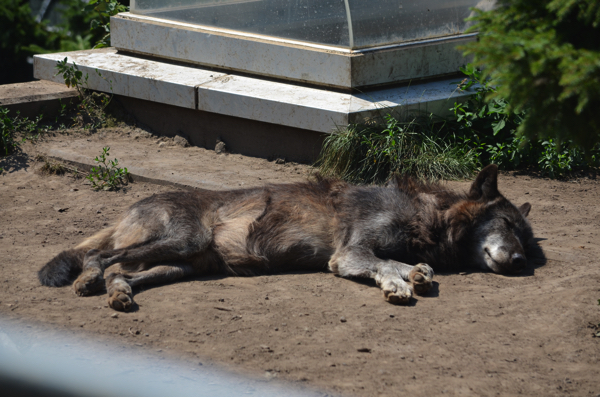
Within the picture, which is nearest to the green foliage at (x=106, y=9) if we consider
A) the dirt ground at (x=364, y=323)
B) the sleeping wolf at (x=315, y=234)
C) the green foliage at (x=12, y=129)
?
the green foliage at (x=12, y=129)

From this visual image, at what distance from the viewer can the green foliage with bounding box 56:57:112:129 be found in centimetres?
820

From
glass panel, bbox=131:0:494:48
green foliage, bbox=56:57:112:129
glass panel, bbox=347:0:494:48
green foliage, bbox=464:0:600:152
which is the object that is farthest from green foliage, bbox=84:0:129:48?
green foliage, bbox=464:0:600:152

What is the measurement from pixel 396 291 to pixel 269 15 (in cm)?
485

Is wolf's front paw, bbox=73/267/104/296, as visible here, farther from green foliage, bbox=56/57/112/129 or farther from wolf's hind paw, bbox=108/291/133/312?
green foliage, bbox=56/57/112/129

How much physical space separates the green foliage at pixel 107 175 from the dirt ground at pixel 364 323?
1.19 meters

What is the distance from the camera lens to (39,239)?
5254mm

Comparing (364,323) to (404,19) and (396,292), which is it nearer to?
(396,292)

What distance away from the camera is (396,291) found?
4039 millimetres

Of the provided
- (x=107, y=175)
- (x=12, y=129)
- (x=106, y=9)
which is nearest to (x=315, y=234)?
(x=107, y=175)

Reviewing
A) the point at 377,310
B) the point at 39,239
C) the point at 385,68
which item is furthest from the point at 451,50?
the point at 39,239

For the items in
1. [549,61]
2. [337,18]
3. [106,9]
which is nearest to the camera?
[549,61]

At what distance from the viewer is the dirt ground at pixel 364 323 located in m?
3.07

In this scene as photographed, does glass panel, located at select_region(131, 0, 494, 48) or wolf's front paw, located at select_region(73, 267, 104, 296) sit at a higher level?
glass panel, located at select_region(131, 0, 494, 48)

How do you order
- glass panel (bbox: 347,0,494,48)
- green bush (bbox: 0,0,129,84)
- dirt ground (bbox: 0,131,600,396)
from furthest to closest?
green bush (bbox: 0,0,129,84) < glass panel (bbox: 347,0,494,48) < dirt ground (bbox: 0,131,600,396)
